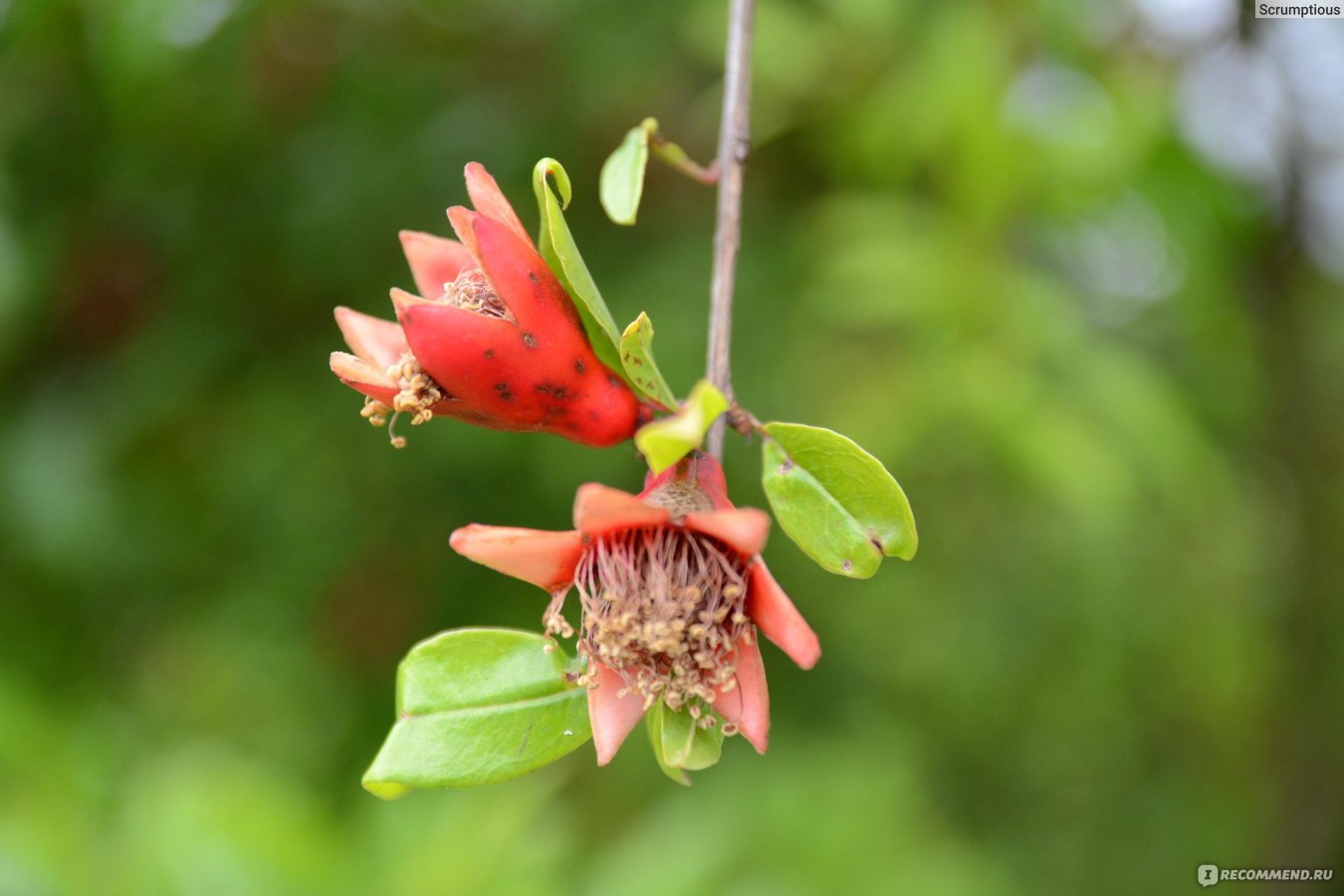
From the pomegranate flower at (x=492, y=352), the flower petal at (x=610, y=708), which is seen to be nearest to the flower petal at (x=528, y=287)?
the pomegranate flower at (x=492, y=352)

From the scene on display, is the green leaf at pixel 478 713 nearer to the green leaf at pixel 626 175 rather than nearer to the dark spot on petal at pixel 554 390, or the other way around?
the dark spot on petal at pixel 554 390

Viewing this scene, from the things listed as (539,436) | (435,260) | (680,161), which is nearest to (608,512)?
(435,260)

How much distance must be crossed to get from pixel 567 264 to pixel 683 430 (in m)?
0.18

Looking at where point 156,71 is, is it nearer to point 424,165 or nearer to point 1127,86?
point 424,165

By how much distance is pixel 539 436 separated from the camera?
6.13 ft

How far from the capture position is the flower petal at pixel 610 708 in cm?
71

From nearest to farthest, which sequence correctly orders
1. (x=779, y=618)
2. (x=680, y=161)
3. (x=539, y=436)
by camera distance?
(x=779, y=618) < (x=680, y=161) < (x=539, y=436)

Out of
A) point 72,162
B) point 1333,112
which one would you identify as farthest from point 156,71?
point 1333,112

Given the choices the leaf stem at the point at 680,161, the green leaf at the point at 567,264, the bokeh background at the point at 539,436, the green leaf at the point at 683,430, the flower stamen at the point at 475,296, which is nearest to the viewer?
the green leaf at the point at 683,430

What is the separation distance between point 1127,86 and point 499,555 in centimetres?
143

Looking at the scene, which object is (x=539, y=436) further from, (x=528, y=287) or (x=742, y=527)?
(x=742, y=527)

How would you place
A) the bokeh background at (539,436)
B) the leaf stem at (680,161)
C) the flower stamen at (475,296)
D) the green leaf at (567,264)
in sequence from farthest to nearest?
the bokeh background at (539,436), the leaf stem at (680,161), the flower stamen at (475,296), the green leaf at (567,264)

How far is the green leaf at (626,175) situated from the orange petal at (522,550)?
24cm

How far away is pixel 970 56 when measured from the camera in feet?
5.07
